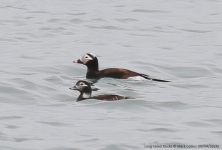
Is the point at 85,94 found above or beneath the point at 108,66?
beneath

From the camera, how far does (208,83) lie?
49.2 ft

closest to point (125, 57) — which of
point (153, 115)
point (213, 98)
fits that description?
point (213, 98)

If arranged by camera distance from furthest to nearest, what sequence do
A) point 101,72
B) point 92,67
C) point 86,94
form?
point 92,67 < point 101,72 < point 86,94

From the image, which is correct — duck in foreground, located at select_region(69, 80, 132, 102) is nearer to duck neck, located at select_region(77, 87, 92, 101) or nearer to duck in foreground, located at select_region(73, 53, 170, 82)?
duck neck, located at select_region(77, 87, 92, 101)

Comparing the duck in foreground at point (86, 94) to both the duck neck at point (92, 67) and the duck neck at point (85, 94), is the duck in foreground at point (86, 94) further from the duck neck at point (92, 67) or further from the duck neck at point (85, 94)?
the duck neck at point (92, 67)

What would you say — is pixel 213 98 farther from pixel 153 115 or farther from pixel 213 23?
pixel 213 23

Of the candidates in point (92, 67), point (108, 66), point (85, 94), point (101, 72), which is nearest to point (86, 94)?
point (85, 94)

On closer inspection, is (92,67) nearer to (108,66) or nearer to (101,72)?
(101,72)

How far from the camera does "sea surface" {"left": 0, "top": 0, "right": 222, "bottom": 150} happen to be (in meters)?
10.5

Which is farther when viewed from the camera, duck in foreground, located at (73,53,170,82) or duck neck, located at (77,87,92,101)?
duck in foreground, located at (73,53,170,82)

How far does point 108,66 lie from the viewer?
17453 mm

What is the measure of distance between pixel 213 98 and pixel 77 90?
7.47 ft

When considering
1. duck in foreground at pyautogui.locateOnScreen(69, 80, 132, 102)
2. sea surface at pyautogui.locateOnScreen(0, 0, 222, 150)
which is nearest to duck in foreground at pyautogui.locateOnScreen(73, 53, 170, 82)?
sea surface at pyautogui.locateOnScreen(0, 0, 222, 150)

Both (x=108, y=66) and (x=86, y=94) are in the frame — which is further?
(x=108, y=66)
